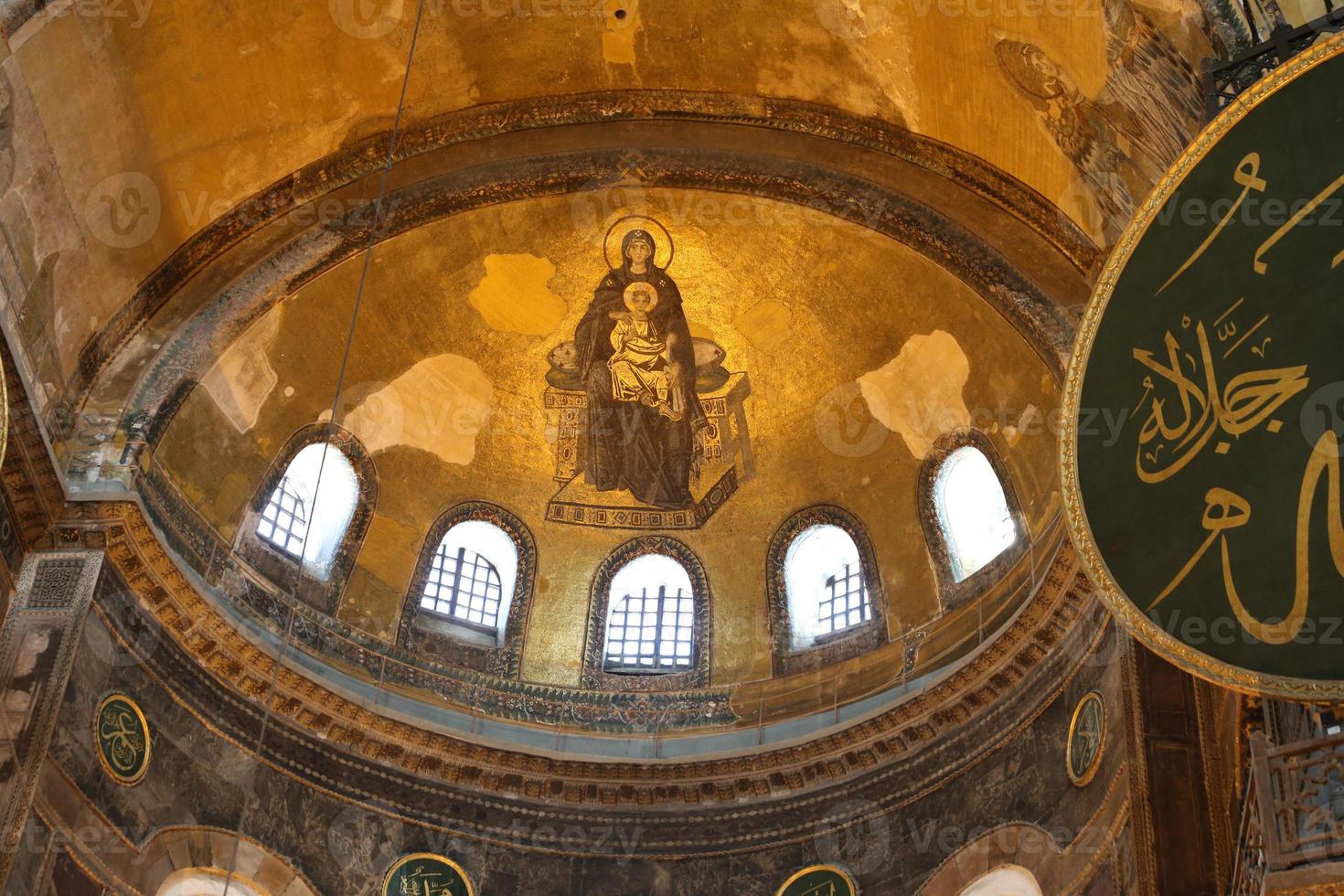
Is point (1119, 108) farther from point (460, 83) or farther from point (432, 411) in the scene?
point (432, 411)

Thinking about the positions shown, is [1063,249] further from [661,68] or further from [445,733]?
[445,733]

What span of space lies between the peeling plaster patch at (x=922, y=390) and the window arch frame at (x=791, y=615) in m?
1.07

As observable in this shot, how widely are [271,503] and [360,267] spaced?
96.4 inches

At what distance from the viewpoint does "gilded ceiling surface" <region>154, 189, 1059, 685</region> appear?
16094 mm

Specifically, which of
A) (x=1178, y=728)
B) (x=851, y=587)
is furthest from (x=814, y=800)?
(x=1178, y=728)

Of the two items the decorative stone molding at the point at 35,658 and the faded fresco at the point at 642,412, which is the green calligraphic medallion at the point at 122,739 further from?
the faded fresco at the point at 642,412

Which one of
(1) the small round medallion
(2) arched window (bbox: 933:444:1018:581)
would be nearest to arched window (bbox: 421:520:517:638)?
(2) arched window (bbox: 933:444:1018:581)

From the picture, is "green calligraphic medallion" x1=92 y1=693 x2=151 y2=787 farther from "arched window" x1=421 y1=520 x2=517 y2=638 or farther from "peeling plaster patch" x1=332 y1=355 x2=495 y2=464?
"peeling plaster patch" x1=332 y1=355 x2=495 y2=464

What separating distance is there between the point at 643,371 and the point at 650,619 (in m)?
2.62

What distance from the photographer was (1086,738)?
513 inches

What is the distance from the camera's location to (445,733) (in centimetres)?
1552

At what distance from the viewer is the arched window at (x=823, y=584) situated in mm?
16719

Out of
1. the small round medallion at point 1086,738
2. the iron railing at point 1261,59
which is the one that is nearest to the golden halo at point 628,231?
the small round medallion at point 1086,738

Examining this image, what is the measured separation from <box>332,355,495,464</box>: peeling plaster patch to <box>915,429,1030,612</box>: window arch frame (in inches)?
181
